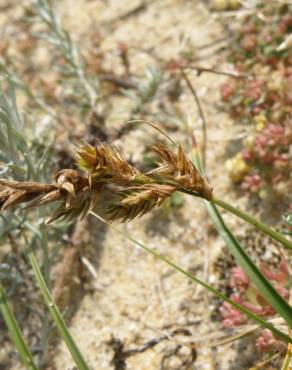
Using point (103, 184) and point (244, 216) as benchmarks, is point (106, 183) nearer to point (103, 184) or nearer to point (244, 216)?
point (103, 184)

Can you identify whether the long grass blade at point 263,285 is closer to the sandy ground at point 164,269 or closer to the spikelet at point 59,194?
the spikelet at point 59,194

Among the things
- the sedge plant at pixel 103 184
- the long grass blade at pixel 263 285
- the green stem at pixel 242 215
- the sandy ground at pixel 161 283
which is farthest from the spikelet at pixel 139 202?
the sandy ground at pixel 161 283

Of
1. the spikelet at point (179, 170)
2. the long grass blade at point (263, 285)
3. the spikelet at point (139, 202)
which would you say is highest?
the spikelet at point (179, 170)

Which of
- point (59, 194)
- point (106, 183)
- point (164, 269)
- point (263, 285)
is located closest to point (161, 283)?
point (164, 269)

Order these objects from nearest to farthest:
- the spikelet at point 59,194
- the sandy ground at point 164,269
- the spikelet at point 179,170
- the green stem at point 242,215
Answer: the spikelet at point 59,194 < the spikelet at point 179,170 < the green stem at point 242,215 < the sandy ground at point 164,269

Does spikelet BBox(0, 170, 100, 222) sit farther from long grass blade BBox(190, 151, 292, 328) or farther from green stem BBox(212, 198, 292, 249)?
long grass blade BBox(190, 151, 292, 328)

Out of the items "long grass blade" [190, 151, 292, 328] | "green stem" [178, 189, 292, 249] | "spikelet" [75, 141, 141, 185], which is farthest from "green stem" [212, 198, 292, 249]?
"spikelet" [75, 141, 141, 185]

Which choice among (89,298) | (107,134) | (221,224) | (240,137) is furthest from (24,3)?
(221,224)
